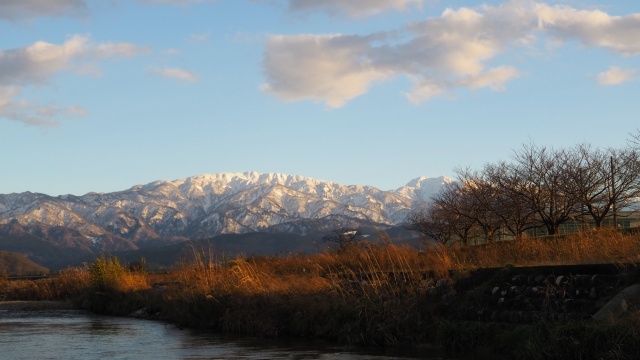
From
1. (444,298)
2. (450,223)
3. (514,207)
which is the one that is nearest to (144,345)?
(444,298)

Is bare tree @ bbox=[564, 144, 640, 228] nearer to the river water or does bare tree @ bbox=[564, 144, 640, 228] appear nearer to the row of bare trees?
the row of bare trees

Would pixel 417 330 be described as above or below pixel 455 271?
below

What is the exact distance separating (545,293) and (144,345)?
45.2ft

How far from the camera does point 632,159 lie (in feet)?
215

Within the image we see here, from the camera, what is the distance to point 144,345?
2770 centimetres

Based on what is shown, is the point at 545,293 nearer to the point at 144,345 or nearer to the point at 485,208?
the point at 144,345

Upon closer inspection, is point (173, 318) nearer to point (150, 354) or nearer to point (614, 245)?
point (150, 354)

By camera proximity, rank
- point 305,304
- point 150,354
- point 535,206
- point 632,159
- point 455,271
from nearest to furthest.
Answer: point 150,354 → point 455,271 → point 305,304 → point 535,206 → point 632,159

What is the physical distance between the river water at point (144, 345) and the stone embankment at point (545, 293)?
Result: 8.44ft

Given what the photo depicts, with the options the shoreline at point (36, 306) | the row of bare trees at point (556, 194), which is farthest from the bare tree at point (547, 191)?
the shoreline at point (36, 306)

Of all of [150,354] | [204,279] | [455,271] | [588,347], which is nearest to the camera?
[588,347]

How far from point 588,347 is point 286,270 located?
71.9ft

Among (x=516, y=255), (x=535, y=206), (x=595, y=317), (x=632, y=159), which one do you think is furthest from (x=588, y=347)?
(x=632, y=159)

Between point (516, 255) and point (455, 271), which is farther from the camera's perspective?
point (516, 255)
